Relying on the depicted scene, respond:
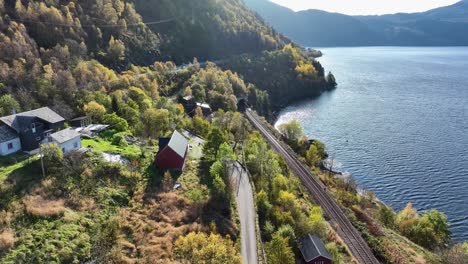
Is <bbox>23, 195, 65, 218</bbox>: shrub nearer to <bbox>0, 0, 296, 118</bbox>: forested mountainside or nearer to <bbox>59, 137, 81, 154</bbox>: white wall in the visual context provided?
<bbox>59, 137, 81, 154</bbox>: white wall

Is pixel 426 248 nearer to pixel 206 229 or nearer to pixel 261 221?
pixel 261 221

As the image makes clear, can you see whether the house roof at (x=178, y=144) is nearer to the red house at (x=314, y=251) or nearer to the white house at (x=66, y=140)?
the white house at (x=66, y=140)

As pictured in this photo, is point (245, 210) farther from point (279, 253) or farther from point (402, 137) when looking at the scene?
point (402, 137)

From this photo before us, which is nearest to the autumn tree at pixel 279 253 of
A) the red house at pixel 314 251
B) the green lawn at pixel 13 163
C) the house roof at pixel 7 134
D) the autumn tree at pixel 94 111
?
the red house at pixel 314 251

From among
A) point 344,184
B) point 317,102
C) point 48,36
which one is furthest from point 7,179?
point 317,102

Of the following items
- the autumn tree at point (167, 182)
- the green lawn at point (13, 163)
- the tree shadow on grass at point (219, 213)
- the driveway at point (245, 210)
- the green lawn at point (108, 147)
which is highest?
the green lawn at point (13, 163)

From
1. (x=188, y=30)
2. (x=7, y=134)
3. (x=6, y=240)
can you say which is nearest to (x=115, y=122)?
(x=7, y=134)
